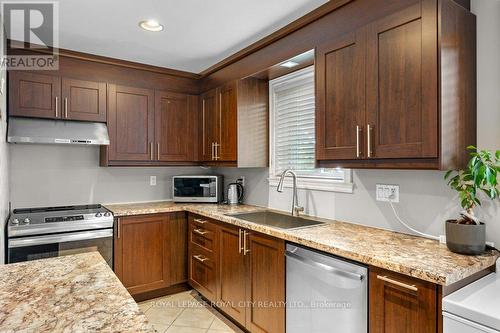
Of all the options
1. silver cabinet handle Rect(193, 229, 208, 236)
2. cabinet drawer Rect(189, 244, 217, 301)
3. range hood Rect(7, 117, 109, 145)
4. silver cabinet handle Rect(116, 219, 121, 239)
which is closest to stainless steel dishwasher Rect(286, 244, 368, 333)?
cabinet drawer Rect(189, 244, 217, 301)

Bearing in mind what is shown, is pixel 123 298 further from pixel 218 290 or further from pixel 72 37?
pixel 72 37

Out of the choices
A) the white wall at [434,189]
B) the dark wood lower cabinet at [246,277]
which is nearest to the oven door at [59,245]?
the dark wood lower cabinet at [246,277]

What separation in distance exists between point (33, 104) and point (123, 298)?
8.25 ft

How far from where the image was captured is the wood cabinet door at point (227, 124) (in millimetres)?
3055

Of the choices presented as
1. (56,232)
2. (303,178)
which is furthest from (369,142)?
(56,232)

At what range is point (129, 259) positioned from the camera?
3.01m

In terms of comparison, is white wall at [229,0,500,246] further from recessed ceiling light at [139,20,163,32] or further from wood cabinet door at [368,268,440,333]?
recessed ceiling light at [139,20,163,32]

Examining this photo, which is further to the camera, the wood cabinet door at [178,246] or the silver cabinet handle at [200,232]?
the wood cabinet door at [178,246]

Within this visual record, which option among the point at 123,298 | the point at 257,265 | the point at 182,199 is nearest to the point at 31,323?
the point at 123,298

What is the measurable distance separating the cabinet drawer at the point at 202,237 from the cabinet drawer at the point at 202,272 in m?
0.06

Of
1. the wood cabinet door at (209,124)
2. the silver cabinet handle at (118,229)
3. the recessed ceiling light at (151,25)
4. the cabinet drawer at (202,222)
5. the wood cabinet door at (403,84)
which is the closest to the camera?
the wood cabinet door at (403,84)

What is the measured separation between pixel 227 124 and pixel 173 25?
3.54 feet

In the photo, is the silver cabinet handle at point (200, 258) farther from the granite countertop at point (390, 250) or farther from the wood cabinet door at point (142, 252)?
the granite countertop at point (390, 250)

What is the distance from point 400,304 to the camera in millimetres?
1417
